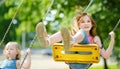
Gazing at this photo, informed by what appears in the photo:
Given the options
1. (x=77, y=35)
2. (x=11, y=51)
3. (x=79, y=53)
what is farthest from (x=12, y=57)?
(x=77, y=35)

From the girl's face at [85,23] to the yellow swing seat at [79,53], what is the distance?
0.26 m

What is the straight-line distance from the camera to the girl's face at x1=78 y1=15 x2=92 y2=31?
5.13m

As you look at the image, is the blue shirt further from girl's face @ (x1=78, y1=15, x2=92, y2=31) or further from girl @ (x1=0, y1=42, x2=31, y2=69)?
girl's face @ (x1=78, y1=15, x2=92, y2=31)

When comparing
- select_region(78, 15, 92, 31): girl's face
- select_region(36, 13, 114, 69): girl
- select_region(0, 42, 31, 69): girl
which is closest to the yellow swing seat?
select_region(36, 13, 114, 69): girl

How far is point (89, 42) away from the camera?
5.09 meters

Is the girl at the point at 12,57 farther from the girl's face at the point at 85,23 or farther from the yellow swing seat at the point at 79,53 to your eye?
the girl's face at the point at 85,23

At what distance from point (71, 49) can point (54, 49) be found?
171mm

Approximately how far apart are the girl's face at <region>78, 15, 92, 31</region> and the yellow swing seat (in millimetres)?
255

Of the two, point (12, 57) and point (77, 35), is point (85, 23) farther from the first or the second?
point (12, 57)

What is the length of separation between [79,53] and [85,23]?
1.15 feet

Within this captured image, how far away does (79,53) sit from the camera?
4.98 meters

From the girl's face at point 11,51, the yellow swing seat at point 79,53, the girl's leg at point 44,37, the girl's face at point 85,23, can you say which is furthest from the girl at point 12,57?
the girl's face at point 85,23

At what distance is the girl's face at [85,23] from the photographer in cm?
513

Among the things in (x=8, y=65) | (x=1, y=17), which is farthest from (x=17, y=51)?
(x=1, y=17)
